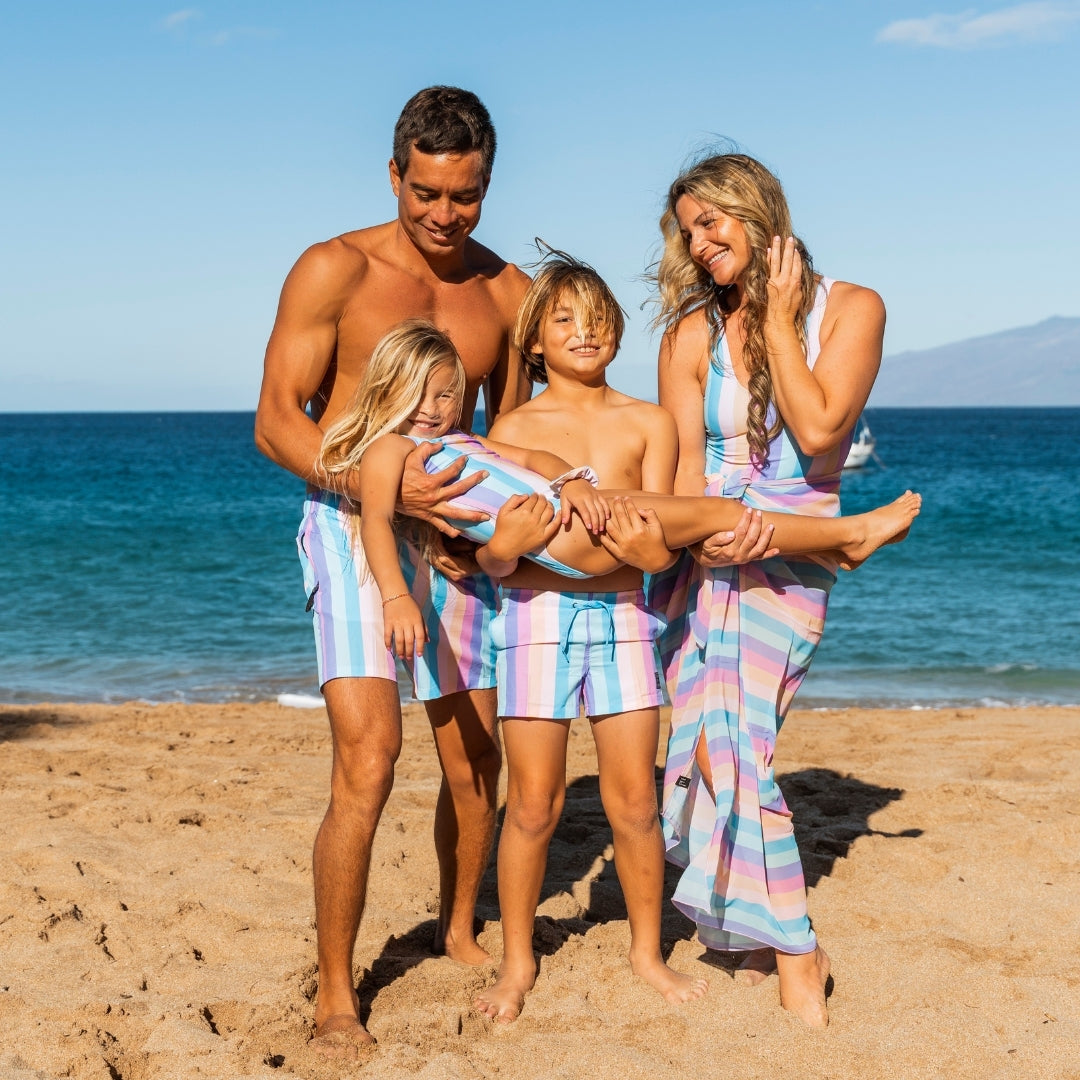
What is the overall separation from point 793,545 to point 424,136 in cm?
165

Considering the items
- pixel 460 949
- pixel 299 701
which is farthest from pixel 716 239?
pixel 299 701

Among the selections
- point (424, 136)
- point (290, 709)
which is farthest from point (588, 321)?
point (290, 709)

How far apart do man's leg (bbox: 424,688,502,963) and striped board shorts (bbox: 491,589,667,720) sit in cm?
36

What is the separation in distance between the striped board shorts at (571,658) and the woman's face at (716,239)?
1013 mm

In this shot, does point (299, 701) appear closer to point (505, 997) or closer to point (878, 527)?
point (505, 997)

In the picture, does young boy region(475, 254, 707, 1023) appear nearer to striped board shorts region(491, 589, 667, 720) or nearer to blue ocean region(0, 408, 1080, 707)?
striped board shorts region(491, 589, 667, 720)

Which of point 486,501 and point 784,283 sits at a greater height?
point 784,283

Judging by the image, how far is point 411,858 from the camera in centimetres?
499

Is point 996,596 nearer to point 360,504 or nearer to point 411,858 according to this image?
point 411,858

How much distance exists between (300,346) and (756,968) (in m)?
2.44

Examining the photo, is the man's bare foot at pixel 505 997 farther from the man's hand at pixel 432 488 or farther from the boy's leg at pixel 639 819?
the man's hand at pixel 432 488

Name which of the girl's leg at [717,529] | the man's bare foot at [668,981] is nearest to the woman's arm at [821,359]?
the girl's leg at [717,529]

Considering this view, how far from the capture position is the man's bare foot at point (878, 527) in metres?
3.53

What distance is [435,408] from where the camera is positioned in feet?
11.6
